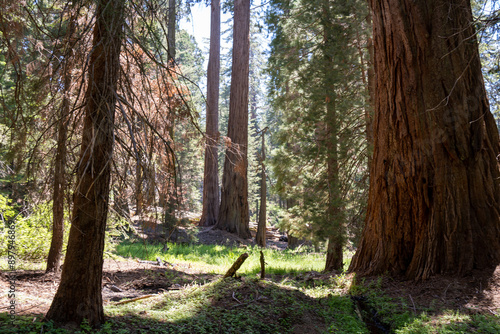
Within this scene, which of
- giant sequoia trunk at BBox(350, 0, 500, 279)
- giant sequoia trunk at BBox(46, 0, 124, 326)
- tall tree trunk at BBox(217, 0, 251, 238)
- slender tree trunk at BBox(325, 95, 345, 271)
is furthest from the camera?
tall tree trunk at BBox(217, 0, 251, 238)

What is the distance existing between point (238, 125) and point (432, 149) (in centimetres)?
1026

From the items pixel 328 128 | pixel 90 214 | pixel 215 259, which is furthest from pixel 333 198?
pixel 90 214

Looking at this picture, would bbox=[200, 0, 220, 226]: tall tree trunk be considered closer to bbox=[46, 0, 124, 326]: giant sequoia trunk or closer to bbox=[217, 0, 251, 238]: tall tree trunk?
bbox=[217, 0, 251, 238]: tall tree trunk

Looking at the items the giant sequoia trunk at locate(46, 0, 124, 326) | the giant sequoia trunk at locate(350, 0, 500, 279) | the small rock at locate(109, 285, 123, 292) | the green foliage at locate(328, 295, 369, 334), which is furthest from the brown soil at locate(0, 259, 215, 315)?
the giant sequoia trunk at locate(350, 0, 500, 279)

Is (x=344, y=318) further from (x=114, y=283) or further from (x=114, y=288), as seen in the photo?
(x=114, y=283)

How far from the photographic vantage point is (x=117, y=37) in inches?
129

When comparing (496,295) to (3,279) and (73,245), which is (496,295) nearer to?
(73,245)

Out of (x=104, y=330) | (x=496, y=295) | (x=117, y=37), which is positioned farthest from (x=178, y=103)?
(x=496, y=295)

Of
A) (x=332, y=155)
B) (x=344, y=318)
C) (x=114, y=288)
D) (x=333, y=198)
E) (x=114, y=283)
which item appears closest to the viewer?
(x=344, y=318)

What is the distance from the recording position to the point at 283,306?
438cm

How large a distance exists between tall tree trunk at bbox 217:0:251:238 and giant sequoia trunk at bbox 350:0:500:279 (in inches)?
368

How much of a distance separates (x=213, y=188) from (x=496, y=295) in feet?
43.5

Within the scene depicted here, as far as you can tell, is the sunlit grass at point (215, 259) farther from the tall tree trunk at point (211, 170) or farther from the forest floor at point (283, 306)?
the tall tree trunk at point (211, 170)

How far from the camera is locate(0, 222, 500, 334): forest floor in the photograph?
3.55m
